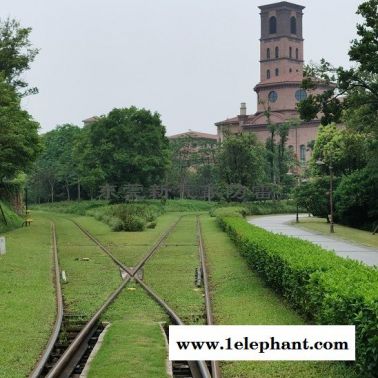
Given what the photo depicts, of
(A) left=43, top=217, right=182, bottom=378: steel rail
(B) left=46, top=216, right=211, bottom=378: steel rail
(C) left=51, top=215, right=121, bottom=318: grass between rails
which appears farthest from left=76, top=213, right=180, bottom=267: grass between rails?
(A) left=43, top=217, right=182, bottom=378: steel rail

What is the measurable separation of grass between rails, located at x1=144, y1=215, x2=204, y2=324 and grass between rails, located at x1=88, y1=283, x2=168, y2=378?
1.87ft

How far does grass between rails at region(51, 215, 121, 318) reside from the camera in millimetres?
15062

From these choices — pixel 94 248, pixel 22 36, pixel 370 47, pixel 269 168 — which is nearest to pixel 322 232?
pixel 370 47

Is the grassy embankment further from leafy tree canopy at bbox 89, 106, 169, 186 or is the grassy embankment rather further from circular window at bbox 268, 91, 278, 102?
circular window at bbox 268, 91, 278, 102

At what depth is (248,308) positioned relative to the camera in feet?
46.3

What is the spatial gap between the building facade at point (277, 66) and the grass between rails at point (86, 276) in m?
87.8

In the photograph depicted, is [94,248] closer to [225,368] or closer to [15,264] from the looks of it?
[15,264]

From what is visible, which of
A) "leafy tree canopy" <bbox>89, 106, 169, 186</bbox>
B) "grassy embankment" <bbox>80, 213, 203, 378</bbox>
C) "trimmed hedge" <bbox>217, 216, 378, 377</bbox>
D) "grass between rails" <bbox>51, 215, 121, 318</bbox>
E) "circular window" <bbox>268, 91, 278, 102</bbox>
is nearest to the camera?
"trimmed hedge" <bbox>217, 216, 378, 377</bbox>

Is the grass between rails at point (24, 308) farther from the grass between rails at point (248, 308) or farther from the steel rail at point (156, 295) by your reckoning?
the grass between rails at point (248, 308)

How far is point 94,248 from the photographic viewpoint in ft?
93.9

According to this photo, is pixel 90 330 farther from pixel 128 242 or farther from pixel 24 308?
pixel 128 242

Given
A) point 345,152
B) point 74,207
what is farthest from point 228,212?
point 74,207

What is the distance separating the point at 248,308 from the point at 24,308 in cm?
457

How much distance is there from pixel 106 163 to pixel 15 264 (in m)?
48.6
